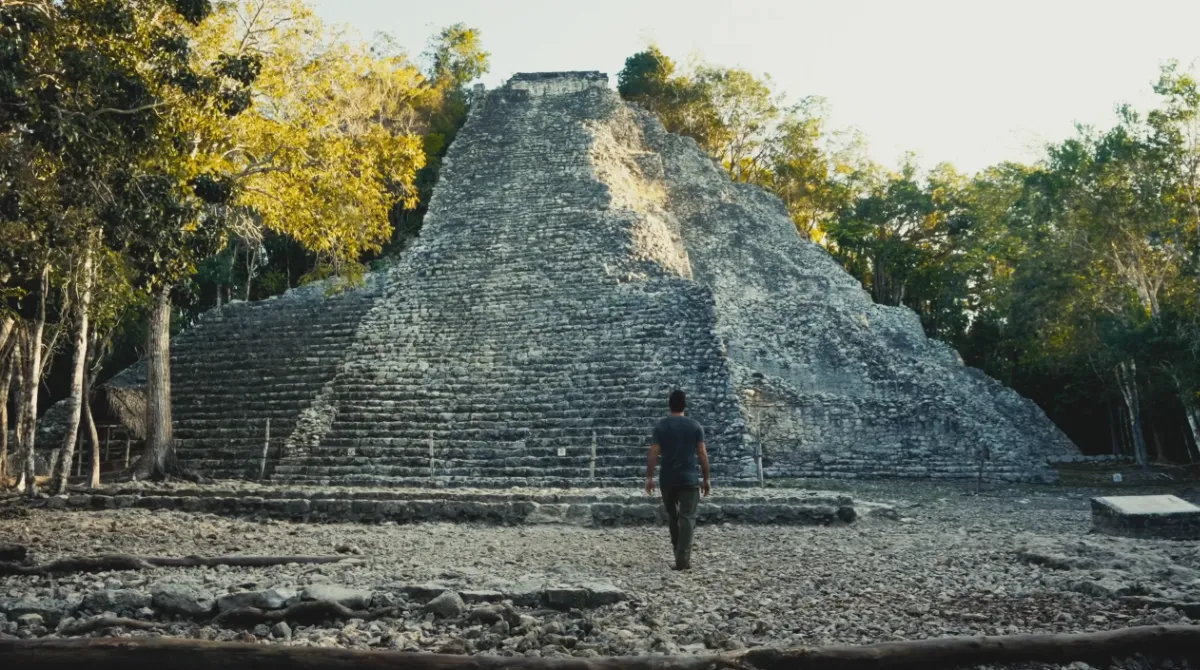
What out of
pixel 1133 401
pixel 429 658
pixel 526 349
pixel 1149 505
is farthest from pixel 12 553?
pixel 1133 401

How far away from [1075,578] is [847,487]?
7941mm

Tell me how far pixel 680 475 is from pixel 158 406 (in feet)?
27.7

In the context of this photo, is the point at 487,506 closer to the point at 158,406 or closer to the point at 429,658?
the point at 158,406

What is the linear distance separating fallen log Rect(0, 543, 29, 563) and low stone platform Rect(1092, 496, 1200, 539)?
752 cm

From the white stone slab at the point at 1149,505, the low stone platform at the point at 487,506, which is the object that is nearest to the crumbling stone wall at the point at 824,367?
the low stone platform at the point at 487,506

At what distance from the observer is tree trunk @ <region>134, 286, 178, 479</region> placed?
11141mm

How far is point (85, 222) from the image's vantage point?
26.3 ft

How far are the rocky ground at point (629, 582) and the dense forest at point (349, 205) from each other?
110 inches

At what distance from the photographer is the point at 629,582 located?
4.93 meters

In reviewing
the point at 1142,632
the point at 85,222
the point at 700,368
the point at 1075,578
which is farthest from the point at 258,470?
the point at 1142,632

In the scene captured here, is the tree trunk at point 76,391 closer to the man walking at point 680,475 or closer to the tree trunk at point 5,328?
the tree trunk at point 5,328

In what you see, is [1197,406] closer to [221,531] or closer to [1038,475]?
[1038,475]

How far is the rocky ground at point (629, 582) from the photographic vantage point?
362 centimetres

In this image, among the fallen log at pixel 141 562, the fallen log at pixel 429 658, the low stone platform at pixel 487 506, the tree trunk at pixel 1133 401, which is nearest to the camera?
the fallen log at pixel 429 658
